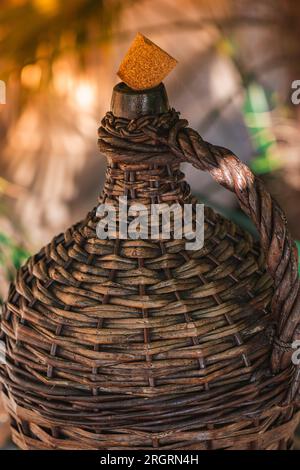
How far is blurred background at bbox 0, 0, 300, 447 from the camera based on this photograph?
2006mm

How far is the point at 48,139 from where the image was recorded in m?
2.15

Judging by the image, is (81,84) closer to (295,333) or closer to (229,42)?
(229,42)

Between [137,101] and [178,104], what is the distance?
4.52 feet

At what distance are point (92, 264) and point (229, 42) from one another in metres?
1.45

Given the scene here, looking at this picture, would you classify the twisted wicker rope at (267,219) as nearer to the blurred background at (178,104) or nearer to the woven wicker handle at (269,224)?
the woven wicker handle at (269,224)

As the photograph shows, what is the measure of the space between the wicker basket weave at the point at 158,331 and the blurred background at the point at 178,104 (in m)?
1.10

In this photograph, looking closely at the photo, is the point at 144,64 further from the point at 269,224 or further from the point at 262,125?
the point at 262,125

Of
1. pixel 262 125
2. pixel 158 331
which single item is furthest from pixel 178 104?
pixel 158 331

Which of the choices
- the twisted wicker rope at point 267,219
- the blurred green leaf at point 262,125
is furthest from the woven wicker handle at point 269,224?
the blurred green leaf at point 262,125

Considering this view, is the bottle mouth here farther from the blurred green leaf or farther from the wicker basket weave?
the blurred green leaf

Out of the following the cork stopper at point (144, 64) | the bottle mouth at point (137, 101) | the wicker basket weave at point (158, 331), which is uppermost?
the cork stopper at point (144, 64)

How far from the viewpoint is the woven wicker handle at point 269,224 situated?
738 millimetres

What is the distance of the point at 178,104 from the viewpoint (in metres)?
2.15

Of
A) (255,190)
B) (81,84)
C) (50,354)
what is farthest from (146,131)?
(81,84)
